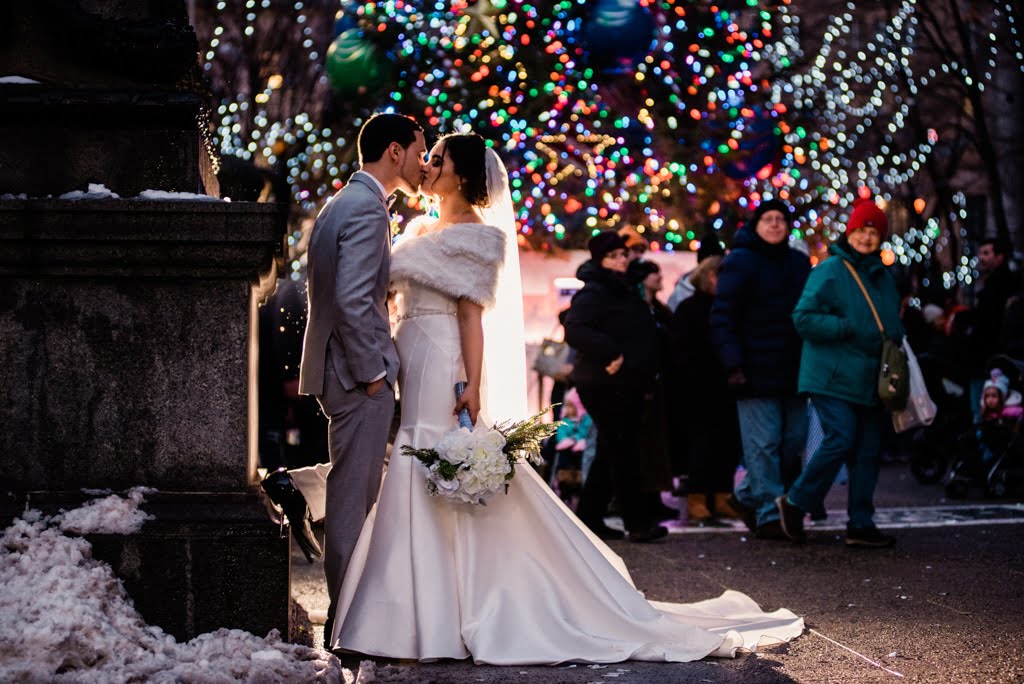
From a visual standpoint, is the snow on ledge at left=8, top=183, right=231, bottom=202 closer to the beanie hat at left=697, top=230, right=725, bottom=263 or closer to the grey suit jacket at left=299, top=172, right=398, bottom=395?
the grey suit jacket at left=299, top=172, right=398, bottom=395

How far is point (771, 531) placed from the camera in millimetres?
9250

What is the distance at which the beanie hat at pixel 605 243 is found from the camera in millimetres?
9312

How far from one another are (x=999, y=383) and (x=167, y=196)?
8705mm

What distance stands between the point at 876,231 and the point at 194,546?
5.64 m

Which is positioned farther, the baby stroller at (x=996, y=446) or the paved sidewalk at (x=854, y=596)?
the baby stroller at (x=996, y=446)

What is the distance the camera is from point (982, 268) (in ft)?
42.6

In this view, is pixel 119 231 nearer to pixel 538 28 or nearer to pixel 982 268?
pixel 538 28

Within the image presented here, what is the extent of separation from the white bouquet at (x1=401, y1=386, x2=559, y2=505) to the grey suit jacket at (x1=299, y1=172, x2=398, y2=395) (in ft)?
1.24

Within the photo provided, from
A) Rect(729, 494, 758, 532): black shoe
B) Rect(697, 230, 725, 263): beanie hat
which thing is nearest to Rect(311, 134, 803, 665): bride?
Rect(729, 494, 758, 532): black shoe

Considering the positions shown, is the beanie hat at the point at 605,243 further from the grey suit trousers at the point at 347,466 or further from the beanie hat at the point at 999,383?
the beanie hat at the point at 999,383

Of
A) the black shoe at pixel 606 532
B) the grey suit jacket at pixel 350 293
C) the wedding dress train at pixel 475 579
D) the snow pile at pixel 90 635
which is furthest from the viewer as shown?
the black shoe at pixel 606 532

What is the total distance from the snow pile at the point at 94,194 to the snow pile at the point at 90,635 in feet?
3.75

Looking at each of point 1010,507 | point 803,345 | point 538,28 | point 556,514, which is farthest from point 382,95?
point 556,514

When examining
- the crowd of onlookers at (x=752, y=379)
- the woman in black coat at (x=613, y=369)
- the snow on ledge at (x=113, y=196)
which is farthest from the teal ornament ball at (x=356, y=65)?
the snow on ledge at (x=113, y=196)
